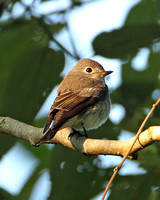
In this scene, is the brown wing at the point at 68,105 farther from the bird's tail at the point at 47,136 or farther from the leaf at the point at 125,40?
the leaf at the point at 125,40

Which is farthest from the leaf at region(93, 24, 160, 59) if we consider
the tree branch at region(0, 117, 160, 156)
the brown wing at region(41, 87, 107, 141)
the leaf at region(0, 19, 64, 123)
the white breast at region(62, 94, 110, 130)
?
the tree branch at region(0, 117, 160, 156)

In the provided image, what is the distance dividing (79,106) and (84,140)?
90cm

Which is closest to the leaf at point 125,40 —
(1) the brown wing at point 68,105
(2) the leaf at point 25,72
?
(2) the leaf at point 25,72

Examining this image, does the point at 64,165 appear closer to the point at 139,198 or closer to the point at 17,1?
the point at 139,198

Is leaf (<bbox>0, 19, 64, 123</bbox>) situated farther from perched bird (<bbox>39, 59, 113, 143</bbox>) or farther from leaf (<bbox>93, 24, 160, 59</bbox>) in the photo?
leaf (<bbox>93, 24, 160, 59</bbox>)

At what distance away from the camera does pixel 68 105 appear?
450cm

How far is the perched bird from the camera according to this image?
4246 mm

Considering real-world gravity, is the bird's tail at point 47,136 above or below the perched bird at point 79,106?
above

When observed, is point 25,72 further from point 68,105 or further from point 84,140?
point 84,140

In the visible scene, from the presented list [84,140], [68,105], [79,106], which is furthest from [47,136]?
[79,106]

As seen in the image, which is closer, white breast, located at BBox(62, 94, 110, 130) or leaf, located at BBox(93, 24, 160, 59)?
leaf, located at BBox(93, 24, 160, 59)

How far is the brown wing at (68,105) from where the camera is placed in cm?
409

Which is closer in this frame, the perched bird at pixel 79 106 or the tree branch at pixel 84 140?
the tree branch at pixel 84 140

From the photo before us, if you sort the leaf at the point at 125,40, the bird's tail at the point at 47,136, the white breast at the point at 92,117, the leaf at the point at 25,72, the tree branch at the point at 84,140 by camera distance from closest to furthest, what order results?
1. the tree branch at the point at 84,140
2. the bird's tail at the point at 47,136
3. the leaf at the point at 25,72
4. the leaf at the point at 125,40
5. the white breast at the point at 92,117
